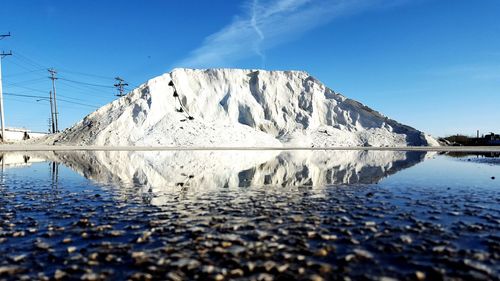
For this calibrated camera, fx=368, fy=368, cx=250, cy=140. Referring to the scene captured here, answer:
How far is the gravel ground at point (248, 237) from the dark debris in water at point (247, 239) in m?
0.02

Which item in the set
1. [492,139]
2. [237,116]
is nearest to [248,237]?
[237,116]

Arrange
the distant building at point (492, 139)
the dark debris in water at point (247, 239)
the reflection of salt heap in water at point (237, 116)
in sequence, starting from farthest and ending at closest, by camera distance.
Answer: the distant building at point (492, 139), the reflection of salt heap in water at point (237, 116), the dark debris in water at point (247, 239)

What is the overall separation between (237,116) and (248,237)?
78240 mm

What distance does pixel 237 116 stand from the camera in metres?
85.8

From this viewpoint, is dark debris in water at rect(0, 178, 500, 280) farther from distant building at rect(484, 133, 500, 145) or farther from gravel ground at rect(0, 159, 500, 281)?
distant building at rect(484, 133, 500, 145)

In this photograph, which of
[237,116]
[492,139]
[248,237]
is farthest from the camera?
[492,139]

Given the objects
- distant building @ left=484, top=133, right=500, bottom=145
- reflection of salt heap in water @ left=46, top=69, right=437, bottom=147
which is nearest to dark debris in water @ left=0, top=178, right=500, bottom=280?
reflection of salt heap in water @ left=46, top=69, right=437, bottom=147

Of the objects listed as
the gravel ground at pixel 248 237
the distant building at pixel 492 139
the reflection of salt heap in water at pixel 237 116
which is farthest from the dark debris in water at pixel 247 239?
the distant building at pixel 492 139

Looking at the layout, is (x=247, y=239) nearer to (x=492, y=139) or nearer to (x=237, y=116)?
(x=237, y=116)

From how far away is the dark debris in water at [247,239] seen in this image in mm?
6004

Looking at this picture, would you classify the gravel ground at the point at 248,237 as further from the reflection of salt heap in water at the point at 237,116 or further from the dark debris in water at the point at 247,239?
the reflection of salt heap in water at the point at 237,116

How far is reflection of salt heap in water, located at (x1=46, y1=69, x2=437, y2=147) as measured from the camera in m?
70.3

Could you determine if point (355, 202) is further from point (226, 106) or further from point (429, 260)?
point (226, 106)

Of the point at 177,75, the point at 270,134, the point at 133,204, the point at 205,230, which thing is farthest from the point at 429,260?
the point at 177,75
